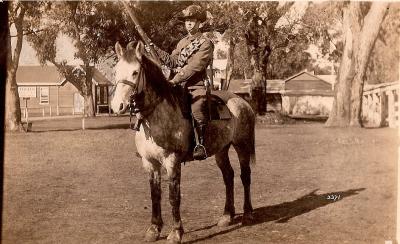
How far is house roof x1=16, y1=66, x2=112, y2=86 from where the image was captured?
3.50 meters

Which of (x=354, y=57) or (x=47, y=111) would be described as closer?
(x=47, y=111)

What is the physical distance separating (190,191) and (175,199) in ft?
1.79

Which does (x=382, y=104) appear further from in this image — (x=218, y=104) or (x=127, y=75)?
(x=127, y=75)

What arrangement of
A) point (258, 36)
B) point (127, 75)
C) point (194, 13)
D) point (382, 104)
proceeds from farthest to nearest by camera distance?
point (382, 104), point (258, 36), point (194, 13), point (127, 75)

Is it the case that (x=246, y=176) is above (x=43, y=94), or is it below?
below

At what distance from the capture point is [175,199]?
312 cm

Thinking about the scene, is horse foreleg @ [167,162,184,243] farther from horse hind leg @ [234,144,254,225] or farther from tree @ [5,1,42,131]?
tree @ [5,1,42,131]

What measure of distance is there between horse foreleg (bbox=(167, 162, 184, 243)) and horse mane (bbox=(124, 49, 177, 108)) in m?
0.40

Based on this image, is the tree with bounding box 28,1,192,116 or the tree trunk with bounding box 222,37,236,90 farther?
the tree trunk with bounding box 222,37,236,90

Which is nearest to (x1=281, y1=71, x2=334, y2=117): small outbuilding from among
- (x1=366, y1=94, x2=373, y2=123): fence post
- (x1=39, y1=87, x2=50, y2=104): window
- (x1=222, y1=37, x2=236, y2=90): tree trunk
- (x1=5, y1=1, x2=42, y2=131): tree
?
(x1=366, y1=94, x2=373, y2=123): fence post

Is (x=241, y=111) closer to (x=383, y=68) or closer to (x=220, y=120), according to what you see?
(x=220, y=120)

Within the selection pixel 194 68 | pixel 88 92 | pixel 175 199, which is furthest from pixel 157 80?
pixel 88 92

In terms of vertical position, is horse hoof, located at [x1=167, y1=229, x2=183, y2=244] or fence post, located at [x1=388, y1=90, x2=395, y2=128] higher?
fence post, located at [x1=388, y1=90, x2=395, y2=128]

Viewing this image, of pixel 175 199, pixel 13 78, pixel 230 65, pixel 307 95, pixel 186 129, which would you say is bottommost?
pixel 175 199
